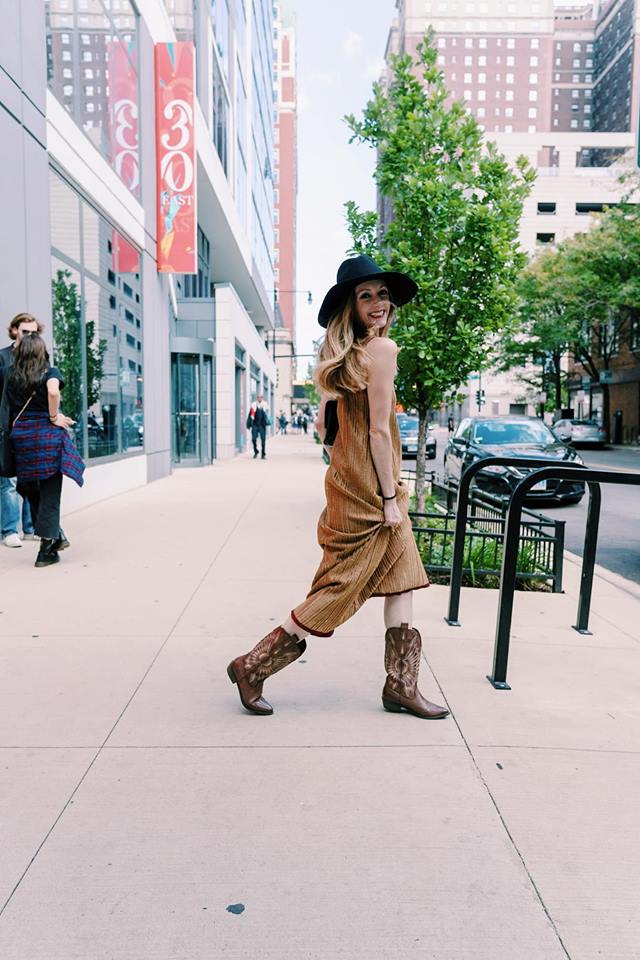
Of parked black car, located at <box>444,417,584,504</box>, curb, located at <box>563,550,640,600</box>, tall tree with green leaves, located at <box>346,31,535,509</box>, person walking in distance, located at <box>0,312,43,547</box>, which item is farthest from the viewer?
parked black car, located at <box>444,417,584,504</box>

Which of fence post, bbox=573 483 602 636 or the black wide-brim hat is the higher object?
the black wide-brim hat

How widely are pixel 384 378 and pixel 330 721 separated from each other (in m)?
1.47

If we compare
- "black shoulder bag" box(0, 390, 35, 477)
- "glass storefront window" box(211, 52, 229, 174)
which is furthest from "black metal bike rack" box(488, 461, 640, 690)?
"glass storefront window" box(211, 52, 229, 174)

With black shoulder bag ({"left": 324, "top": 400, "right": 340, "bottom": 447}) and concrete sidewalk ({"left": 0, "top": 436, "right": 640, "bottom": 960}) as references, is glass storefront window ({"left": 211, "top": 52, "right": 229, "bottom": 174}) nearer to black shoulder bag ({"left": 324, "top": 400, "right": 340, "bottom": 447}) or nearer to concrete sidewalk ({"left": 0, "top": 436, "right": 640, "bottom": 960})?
concrete sidewalk ({"left": 0, "top": 436, "right": 640, "bottom": 960})

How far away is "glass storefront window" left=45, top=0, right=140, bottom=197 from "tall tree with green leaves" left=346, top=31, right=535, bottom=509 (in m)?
3.88

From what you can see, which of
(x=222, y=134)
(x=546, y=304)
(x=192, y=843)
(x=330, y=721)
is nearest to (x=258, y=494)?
(x=330, y=721)

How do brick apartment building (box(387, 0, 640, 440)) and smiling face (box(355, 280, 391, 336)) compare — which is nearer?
smiling face (box(355, 280, 391, 336))

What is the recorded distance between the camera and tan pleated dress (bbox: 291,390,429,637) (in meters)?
3.23

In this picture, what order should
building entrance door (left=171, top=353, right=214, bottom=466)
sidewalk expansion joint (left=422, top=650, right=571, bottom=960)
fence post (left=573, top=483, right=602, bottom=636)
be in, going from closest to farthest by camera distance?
1. sidewalk expansion joint (left=422, top=650, right=571, bottom=960)
2. fence post (left=573, top=483, right=602, bottom=636)
3. building entrance door (left=171, top=353, right=214, bottom=466)

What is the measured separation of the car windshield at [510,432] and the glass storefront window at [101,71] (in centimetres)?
718

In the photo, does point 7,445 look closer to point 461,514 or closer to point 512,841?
point 461,514

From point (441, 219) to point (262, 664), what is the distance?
5.66 m

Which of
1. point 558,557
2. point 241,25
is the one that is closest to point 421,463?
point 558,557

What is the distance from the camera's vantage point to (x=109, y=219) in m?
11.7
